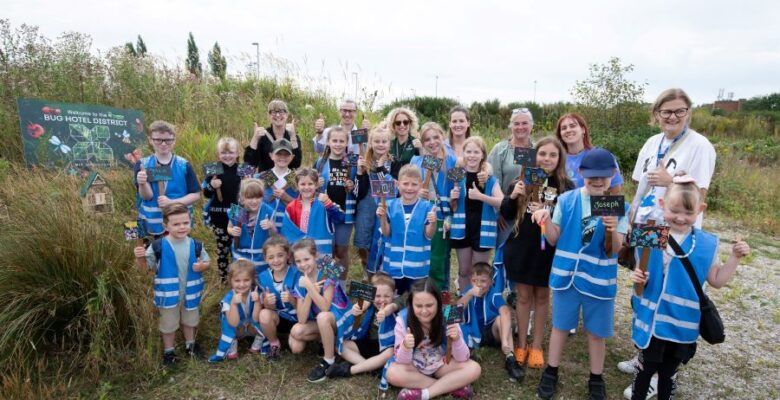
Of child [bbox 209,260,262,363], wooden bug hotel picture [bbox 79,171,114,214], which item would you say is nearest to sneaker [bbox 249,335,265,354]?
child [bbox 209,260,262,363]

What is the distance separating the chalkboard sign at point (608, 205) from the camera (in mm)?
2668

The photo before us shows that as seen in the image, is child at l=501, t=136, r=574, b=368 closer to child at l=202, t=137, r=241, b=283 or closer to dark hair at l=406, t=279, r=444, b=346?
dark hair at l=406, t=279, r=444, b=346

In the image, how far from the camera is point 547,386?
132 inches

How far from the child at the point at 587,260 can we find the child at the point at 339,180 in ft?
6.26

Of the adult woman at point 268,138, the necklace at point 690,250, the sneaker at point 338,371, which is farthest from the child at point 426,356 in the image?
the adult woman at point 268,138

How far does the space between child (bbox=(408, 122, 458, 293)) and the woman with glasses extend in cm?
158

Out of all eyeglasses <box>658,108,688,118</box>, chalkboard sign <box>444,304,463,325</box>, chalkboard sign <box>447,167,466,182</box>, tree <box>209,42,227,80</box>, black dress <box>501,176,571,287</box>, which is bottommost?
chalkboard sign <box>444,304,463,325</box>

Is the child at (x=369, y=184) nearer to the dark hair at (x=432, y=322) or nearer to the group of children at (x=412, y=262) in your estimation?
the group of children at (x=412, y=262)

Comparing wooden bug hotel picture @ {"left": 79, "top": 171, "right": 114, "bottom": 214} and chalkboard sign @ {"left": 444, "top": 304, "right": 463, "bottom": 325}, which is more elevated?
wooden bug hotel picture @ {"left": 79, "top": 171, "right": 114, "bottom": 214}

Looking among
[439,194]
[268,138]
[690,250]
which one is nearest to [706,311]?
[690,250]

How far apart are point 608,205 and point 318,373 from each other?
8.11 feet

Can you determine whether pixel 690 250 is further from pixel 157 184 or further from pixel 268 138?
pixel 157 184

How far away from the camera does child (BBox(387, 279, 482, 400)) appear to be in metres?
3.21

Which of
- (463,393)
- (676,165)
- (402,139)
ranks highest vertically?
(402,139)
